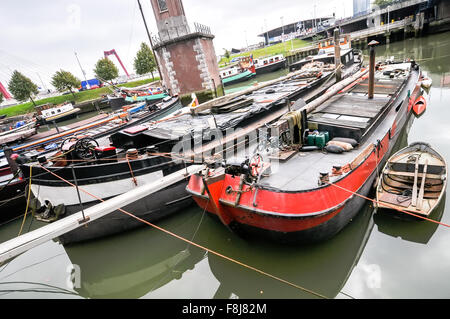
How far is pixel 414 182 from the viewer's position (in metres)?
7.31

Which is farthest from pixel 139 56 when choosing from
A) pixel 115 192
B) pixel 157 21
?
pixel 115 192

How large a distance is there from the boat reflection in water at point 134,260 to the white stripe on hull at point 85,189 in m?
1.61

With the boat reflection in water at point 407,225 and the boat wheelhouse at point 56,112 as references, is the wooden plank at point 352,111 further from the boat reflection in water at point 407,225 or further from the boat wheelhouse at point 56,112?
the boat wheelhouse at point 56,112

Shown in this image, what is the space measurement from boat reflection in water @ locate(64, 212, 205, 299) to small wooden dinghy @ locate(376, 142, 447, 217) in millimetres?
6008

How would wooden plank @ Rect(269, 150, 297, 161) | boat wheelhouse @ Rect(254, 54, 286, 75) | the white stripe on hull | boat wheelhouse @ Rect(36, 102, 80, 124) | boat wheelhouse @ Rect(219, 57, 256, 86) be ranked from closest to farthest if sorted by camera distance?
1. wooden plank @ Rect(269, 150, 297, 161)
2. the white stripe on hull
3. boat wheelhouse @ Rect(36, 102, 80, 124)
4. boat wheelhouse @ Rect(219, 57, 256, 86)
5. boat wheelhouse @ Rect(254, 54, 286, 75)

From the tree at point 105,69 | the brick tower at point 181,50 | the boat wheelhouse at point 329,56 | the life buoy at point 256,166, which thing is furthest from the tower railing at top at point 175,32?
the tree at point 105,69

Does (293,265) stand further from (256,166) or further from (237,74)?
(237,74)

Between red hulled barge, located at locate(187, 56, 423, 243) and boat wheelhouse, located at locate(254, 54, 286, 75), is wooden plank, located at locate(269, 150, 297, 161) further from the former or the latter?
boat wheelhouse, located at locate(254, 54, 286, 75)

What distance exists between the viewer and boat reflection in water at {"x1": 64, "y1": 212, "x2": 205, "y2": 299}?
274 inches

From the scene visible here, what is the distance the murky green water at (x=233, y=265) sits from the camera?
5.77 meters

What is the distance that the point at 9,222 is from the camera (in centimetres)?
1120

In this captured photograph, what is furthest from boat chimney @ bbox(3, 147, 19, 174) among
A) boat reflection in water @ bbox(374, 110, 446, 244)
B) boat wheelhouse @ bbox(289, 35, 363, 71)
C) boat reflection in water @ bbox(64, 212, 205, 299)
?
boat wheelhouse @ bbox(289, 35, 363, 71)
